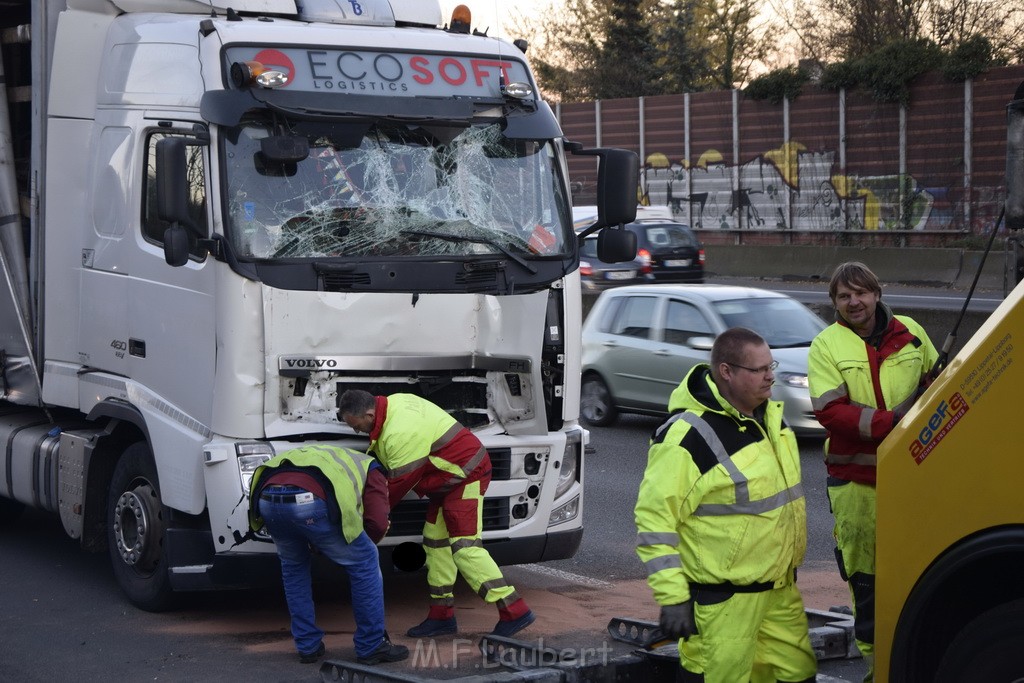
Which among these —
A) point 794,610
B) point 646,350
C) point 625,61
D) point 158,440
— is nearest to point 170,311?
point 158,440

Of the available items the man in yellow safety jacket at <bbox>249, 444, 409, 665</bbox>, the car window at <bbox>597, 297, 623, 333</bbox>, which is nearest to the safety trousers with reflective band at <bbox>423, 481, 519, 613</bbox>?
the man in yellow safety jacket at <bbox>249, 444, 409, 665</bbox>

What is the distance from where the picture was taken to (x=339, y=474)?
640cm

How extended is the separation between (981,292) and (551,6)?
26.3 meters

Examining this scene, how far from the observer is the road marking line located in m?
8.39

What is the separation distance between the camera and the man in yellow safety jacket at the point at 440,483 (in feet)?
21.9

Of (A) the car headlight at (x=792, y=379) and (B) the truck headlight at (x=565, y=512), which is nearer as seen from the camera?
(B) the truck headlight at (x=565, y=512)

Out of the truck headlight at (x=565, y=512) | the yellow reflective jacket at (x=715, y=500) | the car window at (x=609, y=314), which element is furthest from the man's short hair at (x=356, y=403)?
the car window at (x=609, y=314)

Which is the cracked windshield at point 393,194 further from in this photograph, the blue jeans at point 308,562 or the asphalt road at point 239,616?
the asphalt road at point 239,616

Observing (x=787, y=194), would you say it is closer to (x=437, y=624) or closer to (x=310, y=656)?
(x=437, y=624)

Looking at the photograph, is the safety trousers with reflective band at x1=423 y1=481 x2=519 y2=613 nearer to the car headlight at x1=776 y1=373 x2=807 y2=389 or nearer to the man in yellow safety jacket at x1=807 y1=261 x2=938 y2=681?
the man in yellow safety jacket at x1=807 y1=261 x2=938 y2=681

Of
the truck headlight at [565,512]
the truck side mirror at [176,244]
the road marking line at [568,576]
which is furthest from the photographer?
the road marking line at [568,576]

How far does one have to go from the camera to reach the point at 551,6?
49250mm

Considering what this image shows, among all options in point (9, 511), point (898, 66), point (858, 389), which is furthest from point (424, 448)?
point (898, 66)

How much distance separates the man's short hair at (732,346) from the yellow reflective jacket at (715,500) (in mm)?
86
